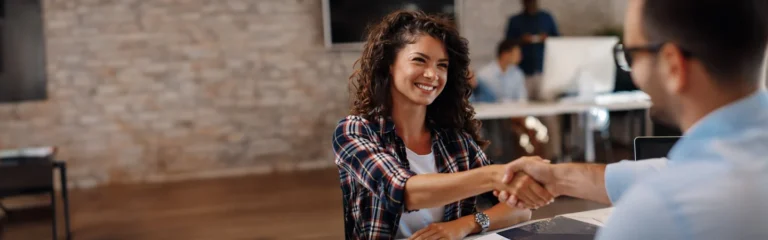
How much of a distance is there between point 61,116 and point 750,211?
580 centimetres

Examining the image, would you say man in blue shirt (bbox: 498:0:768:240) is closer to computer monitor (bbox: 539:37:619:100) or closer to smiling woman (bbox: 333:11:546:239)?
smiling woman (bbox: 333:11:546:239)

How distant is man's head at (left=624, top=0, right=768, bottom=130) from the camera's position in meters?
0.69

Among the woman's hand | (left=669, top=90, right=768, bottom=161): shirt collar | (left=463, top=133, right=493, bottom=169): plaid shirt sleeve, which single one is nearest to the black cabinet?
(left=463, top=133, right=493, bottom=169): plaid shirt sleeve

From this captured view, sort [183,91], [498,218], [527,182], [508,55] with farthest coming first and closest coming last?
1. [183,91]
2. [508,55]
3. [498,218]
4. [527,182]

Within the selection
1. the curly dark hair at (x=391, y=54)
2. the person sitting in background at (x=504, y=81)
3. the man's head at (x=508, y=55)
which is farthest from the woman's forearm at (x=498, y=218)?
the man's head at (x=508, y=55)

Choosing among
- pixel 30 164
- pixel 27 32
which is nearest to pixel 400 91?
pixel 30 164

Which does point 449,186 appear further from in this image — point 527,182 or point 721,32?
point 721,32

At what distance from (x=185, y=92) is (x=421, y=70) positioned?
14.6ft

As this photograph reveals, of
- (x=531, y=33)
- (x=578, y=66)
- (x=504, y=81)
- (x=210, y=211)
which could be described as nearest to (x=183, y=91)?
(x=210, y=211)

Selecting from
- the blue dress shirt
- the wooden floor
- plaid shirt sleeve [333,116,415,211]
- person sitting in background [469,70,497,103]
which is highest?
the blue dress shirt

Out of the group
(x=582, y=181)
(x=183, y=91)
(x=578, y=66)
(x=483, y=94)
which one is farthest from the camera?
(x=183, y=91)

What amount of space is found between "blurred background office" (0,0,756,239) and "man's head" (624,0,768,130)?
4.07m

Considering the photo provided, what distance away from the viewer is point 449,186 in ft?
4.55

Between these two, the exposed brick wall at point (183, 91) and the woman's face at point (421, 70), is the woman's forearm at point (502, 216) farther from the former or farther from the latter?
the exposed brick wall at point (183, 91)
